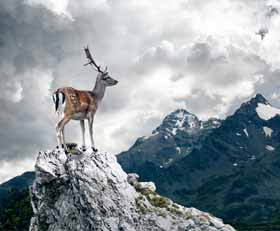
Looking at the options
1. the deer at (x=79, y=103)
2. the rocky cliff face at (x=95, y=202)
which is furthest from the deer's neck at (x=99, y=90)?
the rocky cliff face at (x=95, y=202)

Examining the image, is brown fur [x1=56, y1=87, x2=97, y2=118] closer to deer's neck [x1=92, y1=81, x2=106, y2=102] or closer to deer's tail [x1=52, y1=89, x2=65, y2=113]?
deer's tail [x1=52, y1=89, x2=65, y2=113]

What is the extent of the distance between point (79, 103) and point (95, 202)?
6995 mm

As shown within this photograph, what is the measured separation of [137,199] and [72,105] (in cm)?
768

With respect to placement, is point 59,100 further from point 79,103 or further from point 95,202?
point 95,202

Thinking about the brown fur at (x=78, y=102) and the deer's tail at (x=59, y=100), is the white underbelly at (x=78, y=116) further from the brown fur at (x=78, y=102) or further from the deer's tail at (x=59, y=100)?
the deer's tail at (x=59, y=100)

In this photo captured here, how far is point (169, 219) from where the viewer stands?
36.8m

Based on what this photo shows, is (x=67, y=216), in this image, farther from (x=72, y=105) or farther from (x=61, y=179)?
(x=72, y=105)

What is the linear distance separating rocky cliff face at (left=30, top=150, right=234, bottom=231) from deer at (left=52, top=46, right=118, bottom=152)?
1.58 m

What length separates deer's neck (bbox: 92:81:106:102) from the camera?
40.2m

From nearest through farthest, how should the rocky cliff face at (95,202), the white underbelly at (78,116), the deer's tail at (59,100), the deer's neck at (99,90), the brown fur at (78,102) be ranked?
the rocky cliff face at (95,202), the deer's tail at (59,100), the brown fur at (78,102), the white underbelly at (78,116), the deer's neck at (99,90)

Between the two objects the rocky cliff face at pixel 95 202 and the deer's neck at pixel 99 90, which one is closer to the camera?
the rocky cliff face at pixel 95 202

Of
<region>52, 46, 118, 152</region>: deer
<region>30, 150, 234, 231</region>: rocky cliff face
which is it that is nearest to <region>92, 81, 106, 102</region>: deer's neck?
<region>52, 46, 118, 152</region>: deer

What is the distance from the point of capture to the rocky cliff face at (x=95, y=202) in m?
35.7

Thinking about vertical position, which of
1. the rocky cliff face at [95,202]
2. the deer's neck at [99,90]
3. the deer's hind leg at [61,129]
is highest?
the deer's neck at [99,90]
